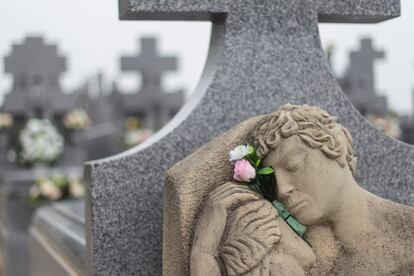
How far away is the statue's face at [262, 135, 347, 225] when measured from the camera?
2.30 metres

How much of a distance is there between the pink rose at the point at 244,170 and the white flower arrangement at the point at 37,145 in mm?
7684

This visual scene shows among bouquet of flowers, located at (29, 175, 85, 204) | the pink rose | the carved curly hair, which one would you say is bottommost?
bouquet of flowers, located at (29, 175, 85, 204)

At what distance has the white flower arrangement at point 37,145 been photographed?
969cm

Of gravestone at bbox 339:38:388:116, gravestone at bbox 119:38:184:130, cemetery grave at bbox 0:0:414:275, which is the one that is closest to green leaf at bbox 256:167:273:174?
cemetery grave at bbox 0:0:414:275

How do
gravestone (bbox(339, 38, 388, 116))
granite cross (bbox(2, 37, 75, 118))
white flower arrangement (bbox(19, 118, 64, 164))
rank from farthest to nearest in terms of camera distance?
gravestone (bbox(339, 38, 388, 116)) < granite cross (bbox(2, 37, 75, 118)) < white flower arrangement (bbox(19, 118, 64, 164))

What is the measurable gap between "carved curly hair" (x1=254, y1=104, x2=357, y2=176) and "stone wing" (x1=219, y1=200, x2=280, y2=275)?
205 millimetres

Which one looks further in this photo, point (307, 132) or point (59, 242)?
point (59, 242)

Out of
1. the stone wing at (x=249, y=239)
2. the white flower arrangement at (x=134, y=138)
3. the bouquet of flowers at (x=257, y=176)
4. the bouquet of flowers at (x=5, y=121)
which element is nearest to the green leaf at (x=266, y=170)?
the bouquet of flowers at (x=257, y=176)

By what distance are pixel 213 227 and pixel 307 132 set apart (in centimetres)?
42

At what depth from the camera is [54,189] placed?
7.74 m

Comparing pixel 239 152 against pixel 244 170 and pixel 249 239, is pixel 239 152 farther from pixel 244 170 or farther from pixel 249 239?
→ pixel 249 239

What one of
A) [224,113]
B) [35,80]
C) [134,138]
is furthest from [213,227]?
[35,80]

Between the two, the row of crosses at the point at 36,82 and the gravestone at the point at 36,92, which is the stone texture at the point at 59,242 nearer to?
the gravestone at the point at 36,92

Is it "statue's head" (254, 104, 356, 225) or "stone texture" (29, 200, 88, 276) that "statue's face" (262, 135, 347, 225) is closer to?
"statue's head" (254, 104, 356, 225)
